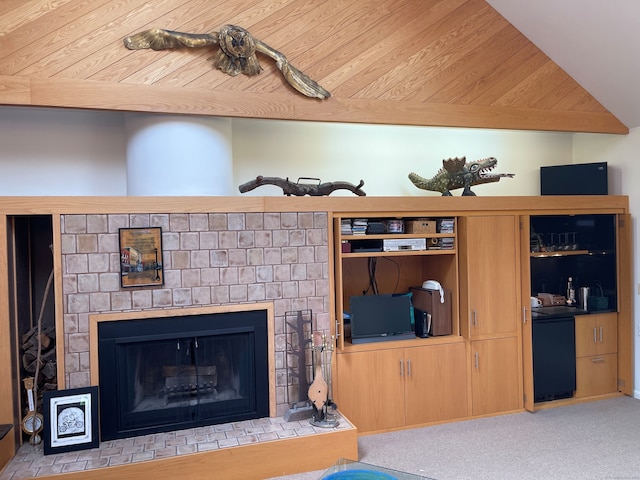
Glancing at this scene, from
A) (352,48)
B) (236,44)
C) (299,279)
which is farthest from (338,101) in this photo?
(299,279)

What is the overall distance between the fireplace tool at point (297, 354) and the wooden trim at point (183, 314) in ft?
0.37

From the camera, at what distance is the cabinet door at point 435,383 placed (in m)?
3.92

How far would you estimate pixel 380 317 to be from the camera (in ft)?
13.0

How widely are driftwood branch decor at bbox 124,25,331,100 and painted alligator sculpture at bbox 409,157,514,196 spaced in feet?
4.23

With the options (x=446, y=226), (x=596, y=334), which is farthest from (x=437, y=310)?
(x=596, y=334)

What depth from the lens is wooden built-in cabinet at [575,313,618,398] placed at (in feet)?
14.5

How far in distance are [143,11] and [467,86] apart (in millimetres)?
2463

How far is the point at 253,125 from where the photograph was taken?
13.9 ft

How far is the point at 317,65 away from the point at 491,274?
2.17 m

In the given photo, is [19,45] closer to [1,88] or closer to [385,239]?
[1,88]

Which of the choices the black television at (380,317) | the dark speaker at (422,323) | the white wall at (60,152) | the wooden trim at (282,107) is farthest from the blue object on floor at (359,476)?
the white wall at (60,152)

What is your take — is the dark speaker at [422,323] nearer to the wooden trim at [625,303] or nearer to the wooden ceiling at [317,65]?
the wooden ceiling at [317,65]

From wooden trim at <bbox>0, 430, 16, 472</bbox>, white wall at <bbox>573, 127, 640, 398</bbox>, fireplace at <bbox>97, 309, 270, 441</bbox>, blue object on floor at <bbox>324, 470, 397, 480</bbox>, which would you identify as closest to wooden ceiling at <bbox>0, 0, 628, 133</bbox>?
white wall at <bbox>573, 127, 640, 398</bbox>

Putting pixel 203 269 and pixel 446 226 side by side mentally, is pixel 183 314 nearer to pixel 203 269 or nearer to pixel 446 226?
pixel 203 269
